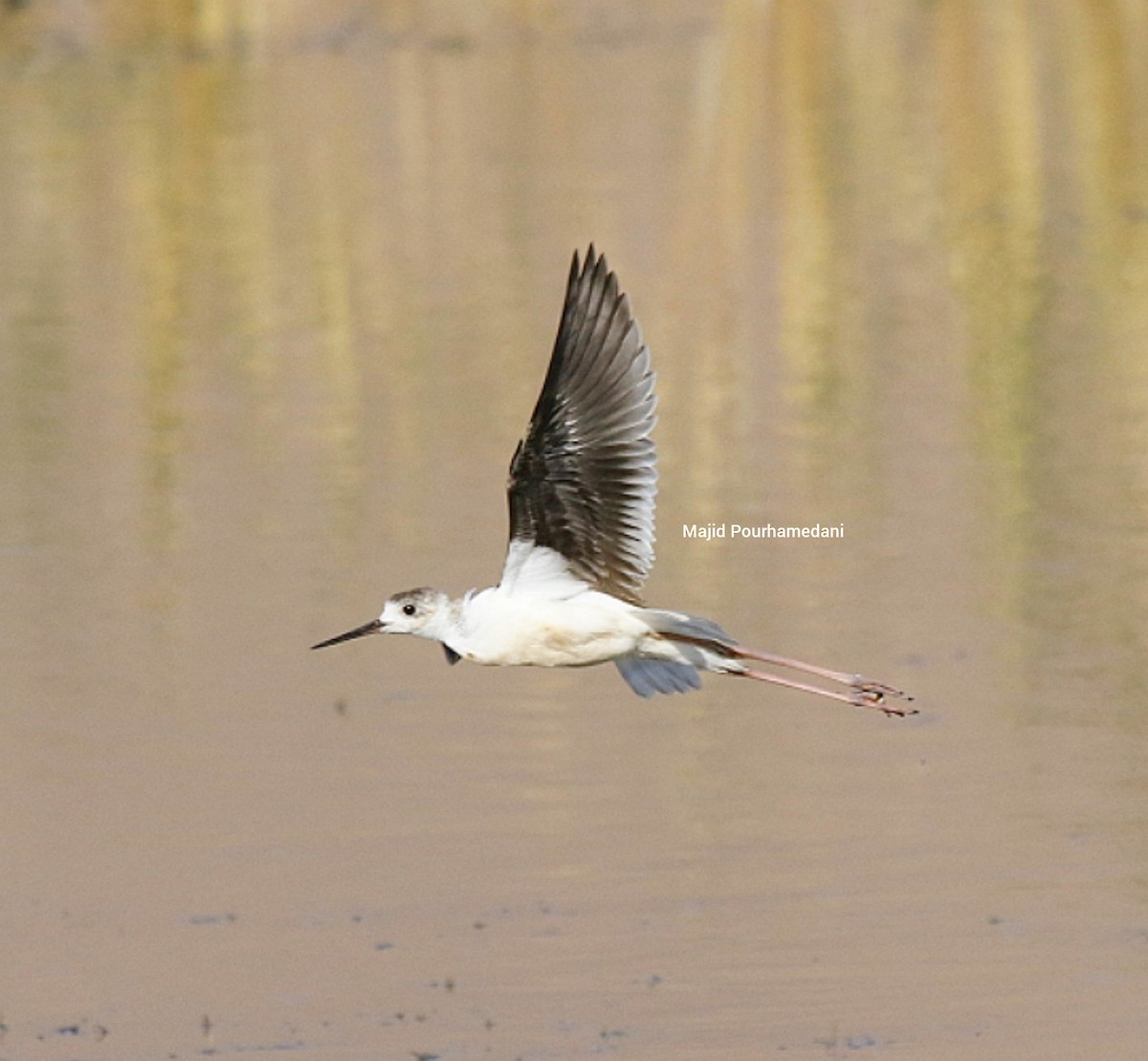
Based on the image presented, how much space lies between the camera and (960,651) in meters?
9.30

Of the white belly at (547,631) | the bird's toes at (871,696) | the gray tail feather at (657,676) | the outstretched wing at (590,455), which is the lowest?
the bird's toes at (871,696)

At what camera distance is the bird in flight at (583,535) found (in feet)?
22.6

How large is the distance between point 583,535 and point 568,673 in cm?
240

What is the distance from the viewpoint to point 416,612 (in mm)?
7004

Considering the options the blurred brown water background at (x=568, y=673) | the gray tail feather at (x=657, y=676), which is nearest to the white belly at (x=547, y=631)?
the gray tail feather at (x=657, y=676)

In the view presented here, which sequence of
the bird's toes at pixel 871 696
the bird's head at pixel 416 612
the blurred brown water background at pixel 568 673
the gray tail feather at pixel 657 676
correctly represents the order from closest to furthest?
1. the blurred brown water background at pixel 568 673
2. the bird's head at pixel 416 612
3. the gray tail feather at pixel 657 676
4. the bird's toes at pixel 871 696

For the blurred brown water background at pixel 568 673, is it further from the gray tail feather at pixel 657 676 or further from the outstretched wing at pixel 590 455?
the outstretched wing at pixel 590 455

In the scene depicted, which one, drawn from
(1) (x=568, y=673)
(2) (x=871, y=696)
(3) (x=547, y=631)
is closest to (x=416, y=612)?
(3) (x=547, y=631)

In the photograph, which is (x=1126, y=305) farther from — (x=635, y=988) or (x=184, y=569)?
(x=635, y=988)

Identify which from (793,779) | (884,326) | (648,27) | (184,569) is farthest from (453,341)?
(648,27)

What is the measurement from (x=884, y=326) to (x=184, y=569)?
5.42 metres

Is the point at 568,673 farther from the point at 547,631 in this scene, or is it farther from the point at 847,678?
the point at 547,631

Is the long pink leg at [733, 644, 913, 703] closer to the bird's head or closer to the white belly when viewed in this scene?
the white belly

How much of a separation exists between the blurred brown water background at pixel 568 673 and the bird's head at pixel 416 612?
2.33ft
